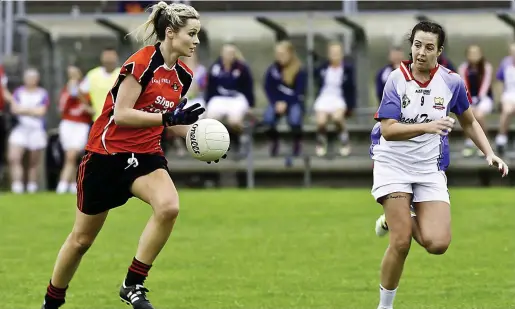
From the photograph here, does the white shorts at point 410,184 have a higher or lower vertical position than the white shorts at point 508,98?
higher

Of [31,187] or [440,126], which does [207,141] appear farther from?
[31,187]

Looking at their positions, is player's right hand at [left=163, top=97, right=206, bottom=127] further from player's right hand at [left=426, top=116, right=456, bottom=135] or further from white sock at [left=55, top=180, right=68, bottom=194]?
white sock at [left=55, top=180, right=68, bottom=194]

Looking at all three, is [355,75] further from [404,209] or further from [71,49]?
[404,209]

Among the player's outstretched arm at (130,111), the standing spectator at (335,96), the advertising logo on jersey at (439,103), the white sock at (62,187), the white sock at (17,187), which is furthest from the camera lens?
the standing spectator at (335,96)

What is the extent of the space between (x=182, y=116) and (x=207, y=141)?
401 mm

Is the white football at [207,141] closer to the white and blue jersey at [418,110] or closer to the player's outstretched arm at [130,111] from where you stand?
the player's outstretched arm at [130,111]

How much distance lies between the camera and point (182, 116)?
6863 millimetres

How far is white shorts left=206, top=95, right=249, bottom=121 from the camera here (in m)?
18.5

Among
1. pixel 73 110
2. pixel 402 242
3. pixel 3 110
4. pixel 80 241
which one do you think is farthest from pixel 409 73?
pixel 3 110

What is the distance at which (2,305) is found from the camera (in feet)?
27.6

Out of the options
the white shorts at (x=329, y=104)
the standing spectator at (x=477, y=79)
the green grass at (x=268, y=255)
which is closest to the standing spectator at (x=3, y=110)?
the green grass at (x=268, y=255)

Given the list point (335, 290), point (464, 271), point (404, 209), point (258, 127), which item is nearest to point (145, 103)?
point (404, 209)

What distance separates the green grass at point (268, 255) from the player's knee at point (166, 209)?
4.67 ft

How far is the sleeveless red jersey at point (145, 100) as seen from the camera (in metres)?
7.13
